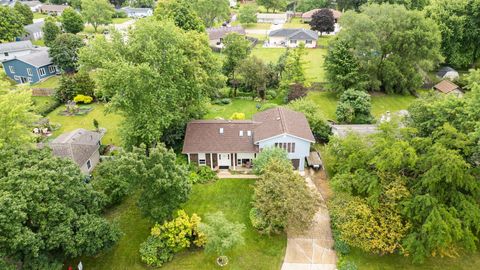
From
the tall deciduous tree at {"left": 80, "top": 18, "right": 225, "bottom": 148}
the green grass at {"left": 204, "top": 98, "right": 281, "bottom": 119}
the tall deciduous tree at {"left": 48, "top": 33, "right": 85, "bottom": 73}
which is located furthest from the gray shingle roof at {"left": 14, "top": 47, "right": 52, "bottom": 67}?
the green grass at {"left": 204, "top": 98, "right": 281, "bottom": 119}

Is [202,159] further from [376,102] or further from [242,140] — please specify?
[376,102]

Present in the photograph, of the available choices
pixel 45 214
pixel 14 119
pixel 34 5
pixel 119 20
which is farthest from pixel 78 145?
pixel 34 5

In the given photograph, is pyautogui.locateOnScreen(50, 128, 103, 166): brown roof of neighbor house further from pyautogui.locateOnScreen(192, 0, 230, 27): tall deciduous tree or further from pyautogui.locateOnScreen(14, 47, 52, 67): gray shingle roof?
pyautogui.locateOnScreen(192, 0, 230, 27): tall deciduous tree

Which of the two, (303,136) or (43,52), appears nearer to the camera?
(303,136)

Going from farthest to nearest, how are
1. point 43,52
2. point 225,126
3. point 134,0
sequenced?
point 134,0 < point 43,52 < point 225,126

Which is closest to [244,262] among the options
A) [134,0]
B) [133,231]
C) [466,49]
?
[133,231]

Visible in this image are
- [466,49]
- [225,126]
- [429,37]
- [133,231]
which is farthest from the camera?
[466,49]

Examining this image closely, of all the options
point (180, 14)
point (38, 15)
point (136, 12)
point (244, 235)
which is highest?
point (180, 14)

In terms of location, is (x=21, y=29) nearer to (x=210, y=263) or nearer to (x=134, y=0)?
(x=134, y=0)
